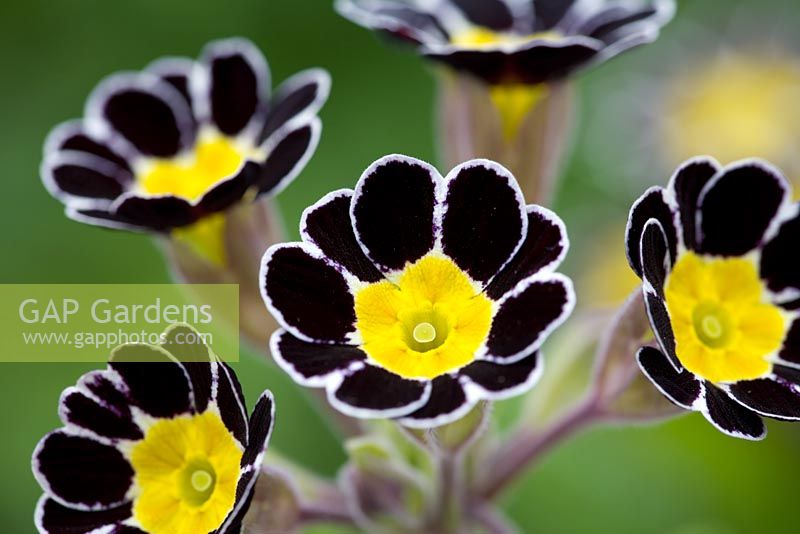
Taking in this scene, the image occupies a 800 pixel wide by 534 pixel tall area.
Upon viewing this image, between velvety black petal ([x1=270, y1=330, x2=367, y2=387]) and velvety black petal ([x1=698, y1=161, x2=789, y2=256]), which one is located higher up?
velvety black petal ([x1=698, y1=161, x2=789, y2=256])

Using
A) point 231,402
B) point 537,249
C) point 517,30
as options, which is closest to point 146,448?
point 231,402

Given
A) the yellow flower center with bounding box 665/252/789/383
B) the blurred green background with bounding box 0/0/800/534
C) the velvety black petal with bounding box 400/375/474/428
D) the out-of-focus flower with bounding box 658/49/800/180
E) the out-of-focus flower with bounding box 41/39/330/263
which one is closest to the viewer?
the velvety black petal with bounding box 400/375/474/428

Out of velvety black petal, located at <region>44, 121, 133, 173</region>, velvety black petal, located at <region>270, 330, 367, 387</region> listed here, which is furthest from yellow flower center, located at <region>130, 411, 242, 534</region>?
velvety black petal, located at <region>44, 121, 133, 173</region>

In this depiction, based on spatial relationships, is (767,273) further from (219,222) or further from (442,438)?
(219,222)

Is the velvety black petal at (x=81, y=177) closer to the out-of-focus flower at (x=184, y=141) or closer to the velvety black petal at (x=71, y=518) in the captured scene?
the out-of-focus flower at (x=184, y=141)

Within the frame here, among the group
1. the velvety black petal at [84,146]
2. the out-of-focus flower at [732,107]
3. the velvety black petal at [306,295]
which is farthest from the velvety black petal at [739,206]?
the out-of-focus flower at [732,107]

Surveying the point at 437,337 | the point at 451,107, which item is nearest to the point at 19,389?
the point at 451,107

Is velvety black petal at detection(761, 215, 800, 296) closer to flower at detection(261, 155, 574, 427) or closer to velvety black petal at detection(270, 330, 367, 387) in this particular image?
flower at detection(261, 155, 574, 427)
